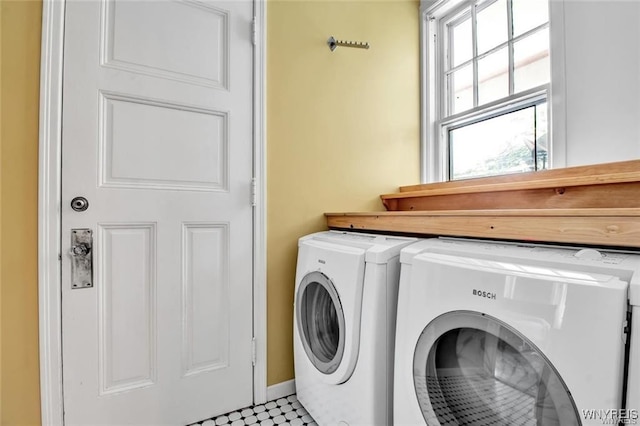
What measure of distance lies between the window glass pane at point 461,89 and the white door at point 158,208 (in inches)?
51.4

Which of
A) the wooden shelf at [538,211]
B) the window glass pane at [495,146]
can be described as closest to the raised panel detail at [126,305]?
the wooden shelf at [538,211]

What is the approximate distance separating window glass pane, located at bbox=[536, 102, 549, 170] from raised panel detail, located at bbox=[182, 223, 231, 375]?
157cm

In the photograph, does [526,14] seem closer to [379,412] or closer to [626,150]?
[626,150]

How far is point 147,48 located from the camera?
4.26 feet

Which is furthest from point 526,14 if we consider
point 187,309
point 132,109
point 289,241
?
point 187,309

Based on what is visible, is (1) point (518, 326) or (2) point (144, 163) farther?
(2) point (144, 163)

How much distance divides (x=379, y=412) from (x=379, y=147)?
137 centimetres

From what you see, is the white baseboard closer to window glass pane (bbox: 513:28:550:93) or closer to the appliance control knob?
the appliance control knob

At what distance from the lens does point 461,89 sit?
195 cm

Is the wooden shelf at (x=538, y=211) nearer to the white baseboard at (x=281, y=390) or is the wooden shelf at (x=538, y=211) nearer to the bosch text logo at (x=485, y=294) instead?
the bosch text logo at (x=485, y=294)

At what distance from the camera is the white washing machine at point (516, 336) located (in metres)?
0.54

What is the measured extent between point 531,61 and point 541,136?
39cm

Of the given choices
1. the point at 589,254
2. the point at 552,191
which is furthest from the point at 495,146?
the point at 589,254

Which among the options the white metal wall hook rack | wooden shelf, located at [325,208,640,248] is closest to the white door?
the white metal wall hook rack
